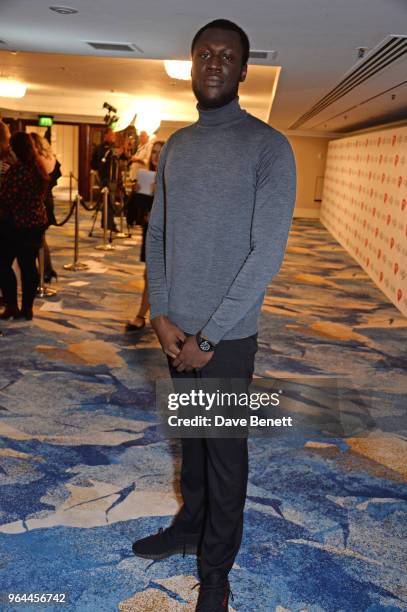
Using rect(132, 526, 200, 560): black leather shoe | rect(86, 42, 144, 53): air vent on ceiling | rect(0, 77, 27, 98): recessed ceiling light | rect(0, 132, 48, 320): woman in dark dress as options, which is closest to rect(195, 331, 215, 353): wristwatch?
rect(132, 526, 200, 560): black leather shoe

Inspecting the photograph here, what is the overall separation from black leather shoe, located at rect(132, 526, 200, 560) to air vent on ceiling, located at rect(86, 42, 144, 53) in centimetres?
428

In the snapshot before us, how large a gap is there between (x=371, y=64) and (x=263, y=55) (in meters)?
0.89

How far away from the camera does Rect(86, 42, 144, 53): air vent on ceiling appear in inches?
213

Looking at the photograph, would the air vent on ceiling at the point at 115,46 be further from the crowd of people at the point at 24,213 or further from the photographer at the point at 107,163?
the photographer at the point at 107,163

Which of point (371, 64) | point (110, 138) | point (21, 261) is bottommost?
point (21, 261)

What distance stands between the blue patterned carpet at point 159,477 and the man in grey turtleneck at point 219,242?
0.38 meters

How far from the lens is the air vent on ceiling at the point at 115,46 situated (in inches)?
213

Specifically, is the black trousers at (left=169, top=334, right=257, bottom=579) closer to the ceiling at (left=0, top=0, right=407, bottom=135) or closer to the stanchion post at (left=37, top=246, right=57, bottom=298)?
the ceiling at (left=0, top=0, right=407, bottom=135)

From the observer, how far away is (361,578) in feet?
7.32

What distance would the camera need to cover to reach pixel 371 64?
5.37m

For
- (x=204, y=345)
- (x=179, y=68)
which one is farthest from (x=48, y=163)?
(x=204, y=345)

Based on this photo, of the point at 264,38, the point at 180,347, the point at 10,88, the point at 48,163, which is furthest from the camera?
the point at 10,88

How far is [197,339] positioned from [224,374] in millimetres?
144

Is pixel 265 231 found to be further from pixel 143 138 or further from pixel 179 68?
pixel 143 138
